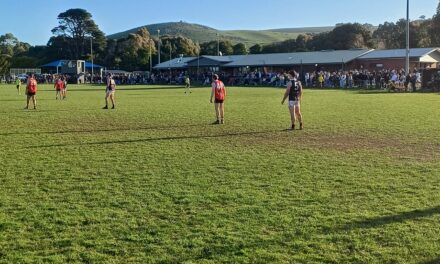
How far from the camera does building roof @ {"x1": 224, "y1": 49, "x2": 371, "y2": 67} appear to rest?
206 feet

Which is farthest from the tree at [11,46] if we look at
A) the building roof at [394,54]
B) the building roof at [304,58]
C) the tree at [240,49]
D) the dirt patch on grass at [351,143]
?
the dirt patch on grass at [351,143]

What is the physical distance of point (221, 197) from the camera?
749 centimetres

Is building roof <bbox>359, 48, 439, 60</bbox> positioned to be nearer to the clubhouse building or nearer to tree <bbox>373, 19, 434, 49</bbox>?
the clubhouse building

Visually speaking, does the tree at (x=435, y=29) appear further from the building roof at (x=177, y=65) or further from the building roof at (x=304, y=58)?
the building roof at (x=177, y=65)

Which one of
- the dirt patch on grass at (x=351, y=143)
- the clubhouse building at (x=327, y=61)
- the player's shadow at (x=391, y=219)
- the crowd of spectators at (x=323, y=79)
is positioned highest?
the clubhouse building at (x=327, y=61)

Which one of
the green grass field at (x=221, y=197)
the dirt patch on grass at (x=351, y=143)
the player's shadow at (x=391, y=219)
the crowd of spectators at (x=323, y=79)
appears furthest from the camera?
the crowd of spectators at (x=323, y=79)

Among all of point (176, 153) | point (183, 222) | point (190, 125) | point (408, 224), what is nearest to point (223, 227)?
point (183, 222)

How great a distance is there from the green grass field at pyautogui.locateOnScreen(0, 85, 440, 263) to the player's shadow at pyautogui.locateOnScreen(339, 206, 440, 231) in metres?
0.01

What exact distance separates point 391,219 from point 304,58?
62.2 metres

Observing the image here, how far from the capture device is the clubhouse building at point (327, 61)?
5997 cm

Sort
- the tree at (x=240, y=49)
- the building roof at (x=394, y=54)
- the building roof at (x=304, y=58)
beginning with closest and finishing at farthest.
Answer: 1. the building roof at (x=394, y=54)
2. the building roof at (x=304, y=58)
3. the tree at (x=240, y=49)

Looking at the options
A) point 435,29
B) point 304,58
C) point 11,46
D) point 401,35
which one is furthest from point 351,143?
point 11,46

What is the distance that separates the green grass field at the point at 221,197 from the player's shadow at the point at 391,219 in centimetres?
1

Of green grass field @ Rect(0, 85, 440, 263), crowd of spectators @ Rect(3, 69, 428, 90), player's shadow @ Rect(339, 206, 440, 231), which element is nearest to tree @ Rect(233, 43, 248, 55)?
crowd of spectators @ Rect(3, 69, 428, 90)
